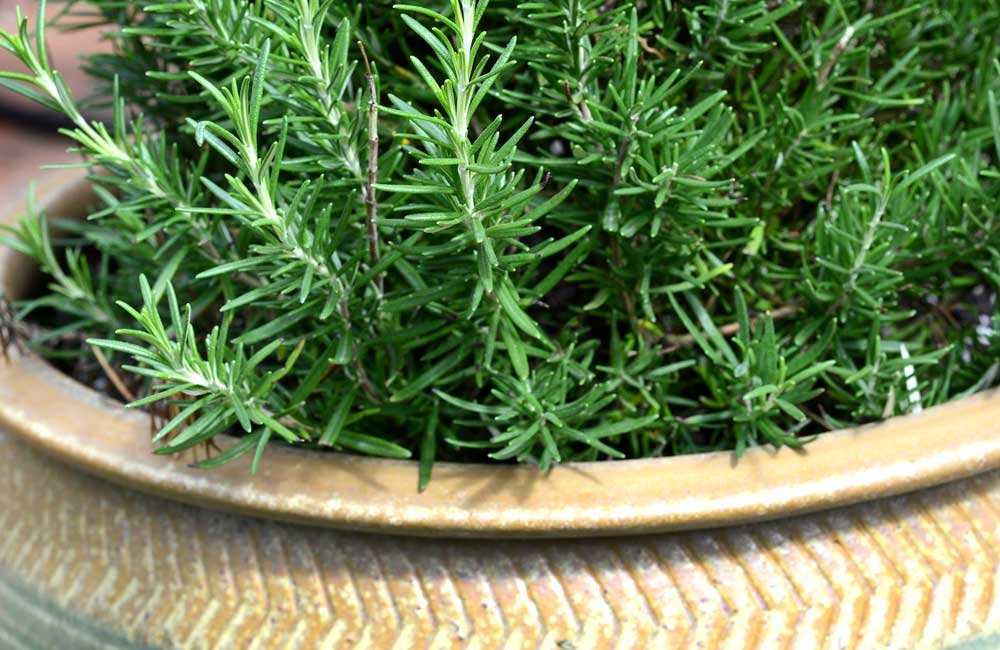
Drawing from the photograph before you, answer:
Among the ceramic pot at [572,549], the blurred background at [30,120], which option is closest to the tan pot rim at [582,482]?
the ceramic pot at [572,549]

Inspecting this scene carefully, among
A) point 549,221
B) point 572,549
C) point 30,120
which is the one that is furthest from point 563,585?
point 30,120

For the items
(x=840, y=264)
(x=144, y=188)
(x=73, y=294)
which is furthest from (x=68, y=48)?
(x=840, y=264)

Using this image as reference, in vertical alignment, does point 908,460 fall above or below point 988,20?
below

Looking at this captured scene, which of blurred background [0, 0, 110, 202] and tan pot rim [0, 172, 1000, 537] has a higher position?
tan pot rim [0, 172, 1000, 537]

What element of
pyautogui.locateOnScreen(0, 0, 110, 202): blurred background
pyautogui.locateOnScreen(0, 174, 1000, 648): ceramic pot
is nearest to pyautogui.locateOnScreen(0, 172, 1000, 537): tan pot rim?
pyautogui.locateOnScreen(0, 174, 1000, 648): ceramic pot

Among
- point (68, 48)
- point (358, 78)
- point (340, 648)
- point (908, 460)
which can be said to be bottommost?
point (68, 48)

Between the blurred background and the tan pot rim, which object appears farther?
the blurred background

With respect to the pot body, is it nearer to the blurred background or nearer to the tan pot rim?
the tan pot rim

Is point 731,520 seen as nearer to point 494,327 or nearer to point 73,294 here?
point 494,327
